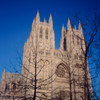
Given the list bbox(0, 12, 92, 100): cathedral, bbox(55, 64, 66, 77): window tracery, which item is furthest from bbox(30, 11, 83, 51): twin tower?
bbox(55, 64, 66, 77): window tracery

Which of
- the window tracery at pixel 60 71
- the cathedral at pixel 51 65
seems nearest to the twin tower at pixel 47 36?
the cathedral at pixel 51 65

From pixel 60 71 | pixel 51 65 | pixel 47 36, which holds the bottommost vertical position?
pixel 60 71

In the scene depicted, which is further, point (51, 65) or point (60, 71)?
point (60, 71)

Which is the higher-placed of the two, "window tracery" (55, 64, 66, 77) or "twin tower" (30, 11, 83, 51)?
"twin tower" (30, 11, 83, 51)

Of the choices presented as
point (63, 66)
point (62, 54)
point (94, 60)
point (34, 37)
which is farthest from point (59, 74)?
point (94, 60)

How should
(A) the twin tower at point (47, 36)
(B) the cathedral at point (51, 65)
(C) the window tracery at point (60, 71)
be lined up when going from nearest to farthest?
(B) the cathedral at point (51, 65) < (C) the window tracery at point (60, 71) < (A) the twin tower at point (47, 36)

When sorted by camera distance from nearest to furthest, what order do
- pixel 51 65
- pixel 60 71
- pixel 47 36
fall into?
pixel 51 65 → pixel 60 71 → pixel 47 36

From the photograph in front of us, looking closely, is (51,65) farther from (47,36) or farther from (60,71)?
(47,36)

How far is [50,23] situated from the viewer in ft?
144

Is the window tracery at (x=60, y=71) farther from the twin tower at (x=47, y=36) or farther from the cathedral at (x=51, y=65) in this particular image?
the twin tower at (x=47, y=36)

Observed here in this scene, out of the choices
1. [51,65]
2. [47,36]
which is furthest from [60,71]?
[47,36]

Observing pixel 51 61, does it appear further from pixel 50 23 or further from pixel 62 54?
pixel 50 23

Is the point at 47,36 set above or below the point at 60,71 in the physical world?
above

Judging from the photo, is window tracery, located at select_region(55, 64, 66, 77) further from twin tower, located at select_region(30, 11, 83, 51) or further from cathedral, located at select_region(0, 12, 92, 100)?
twin tower, located at select_region(30, 11, 83, 51)
